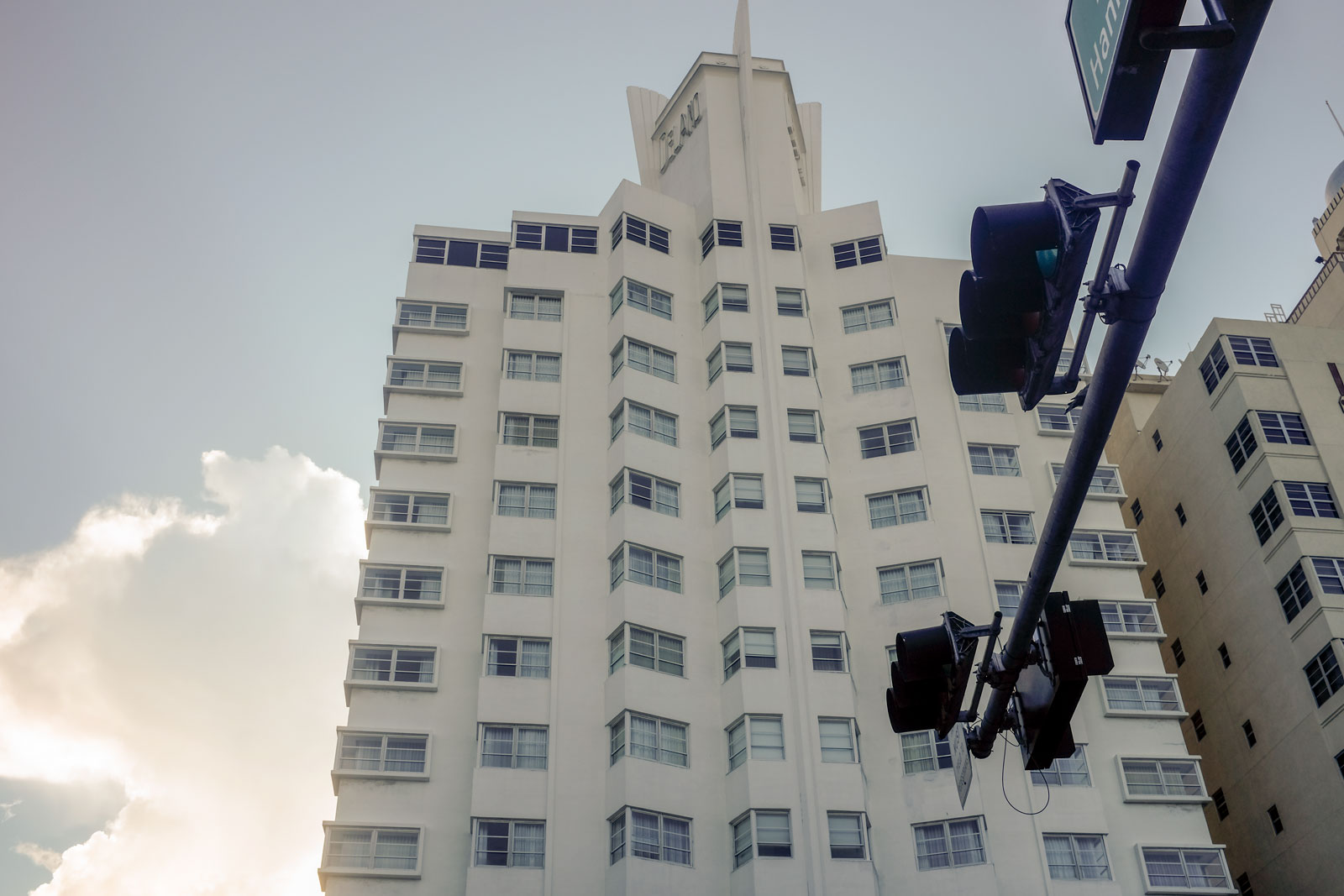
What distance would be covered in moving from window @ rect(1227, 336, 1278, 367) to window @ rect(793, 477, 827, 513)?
22143 mm

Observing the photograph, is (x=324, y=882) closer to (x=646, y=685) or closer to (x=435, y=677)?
(x=435, y=677)

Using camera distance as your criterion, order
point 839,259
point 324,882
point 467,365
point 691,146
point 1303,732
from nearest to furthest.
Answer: point 324,882, point 1303,732, point 467,365, point 839,259, point 691,146

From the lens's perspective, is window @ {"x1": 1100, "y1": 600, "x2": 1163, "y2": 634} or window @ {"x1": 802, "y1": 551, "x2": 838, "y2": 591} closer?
window @ {"x1": 802, "y1": 551, "x2": 838, "y2": 591}

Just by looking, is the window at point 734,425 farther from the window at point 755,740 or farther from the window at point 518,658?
the window at point 755,740

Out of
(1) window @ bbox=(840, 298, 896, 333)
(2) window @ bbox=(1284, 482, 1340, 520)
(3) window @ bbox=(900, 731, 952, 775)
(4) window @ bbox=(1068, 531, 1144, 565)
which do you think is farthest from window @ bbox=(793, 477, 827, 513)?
(2) window @ bbox=(1284, 482, 1340, 520)

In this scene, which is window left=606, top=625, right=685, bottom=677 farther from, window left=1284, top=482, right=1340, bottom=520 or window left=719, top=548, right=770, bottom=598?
window left=1284, top=482, right=1340, bottom=520

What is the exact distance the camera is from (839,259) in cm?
6066

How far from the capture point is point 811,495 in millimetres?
52188

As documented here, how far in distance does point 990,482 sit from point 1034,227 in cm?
4871

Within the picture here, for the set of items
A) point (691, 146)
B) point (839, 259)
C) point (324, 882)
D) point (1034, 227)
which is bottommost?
point (1034, 227)

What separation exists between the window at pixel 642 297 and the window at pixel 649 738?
67.2ft

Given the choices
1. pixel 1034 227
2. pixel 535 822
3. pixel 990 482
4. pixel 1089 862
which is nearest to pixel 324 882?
pixel 535 822

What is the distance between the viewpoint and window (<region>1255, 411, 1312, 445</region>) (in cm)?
5550

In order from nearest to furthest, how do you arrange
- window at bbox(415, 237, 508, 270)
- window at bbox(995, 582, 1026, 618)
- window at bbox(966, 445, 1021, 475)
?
window at bbox(995, 582, 1026, 618)
window at bbox(966, 445, 1021, 475)
window at bbox(415, 237, 508, 270)
